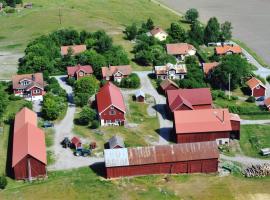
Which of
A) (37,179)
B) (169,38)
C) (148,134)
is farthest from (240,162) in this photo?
(169,38)

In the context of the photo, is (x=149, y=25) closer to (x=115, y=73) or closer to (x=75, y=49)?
(x=75, y=49)

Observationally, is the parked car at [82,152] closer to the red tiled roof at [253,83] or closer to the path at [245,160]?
the path at [245,160]

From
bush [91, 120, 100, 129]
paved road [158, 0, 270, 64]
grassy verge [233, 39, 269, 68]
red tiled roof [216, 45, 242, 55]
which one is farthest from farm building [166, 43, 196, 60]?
bush [91, 120, 100, 129]

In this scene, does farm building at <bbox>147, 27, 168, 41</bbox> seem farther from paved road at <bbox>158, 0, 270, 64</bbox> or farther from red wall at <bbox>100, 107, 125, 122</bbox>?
red wall at <bbox>100, 107, 125, 122</bbox>

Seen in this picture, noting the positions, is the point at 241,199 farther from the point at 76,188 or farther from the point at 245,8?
the point at 245,8

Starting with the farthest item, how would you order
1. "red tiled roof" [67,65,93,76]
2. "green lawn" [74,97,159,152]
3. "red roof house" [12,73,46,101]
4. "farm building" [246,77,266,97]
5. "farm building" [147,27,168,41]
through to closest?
"farm building" [147,27,168,41], "red tiled roof" [67,65,93,76], "farm building" [246,77,266,97], "red roof house" [12,73,46,101], "green lawn" [74,97,159,152]

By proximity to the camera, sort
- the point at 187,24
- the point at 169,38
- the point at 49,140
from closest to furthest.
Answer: the point at 49,140 → the point at 169,38 → the point at 187,24
